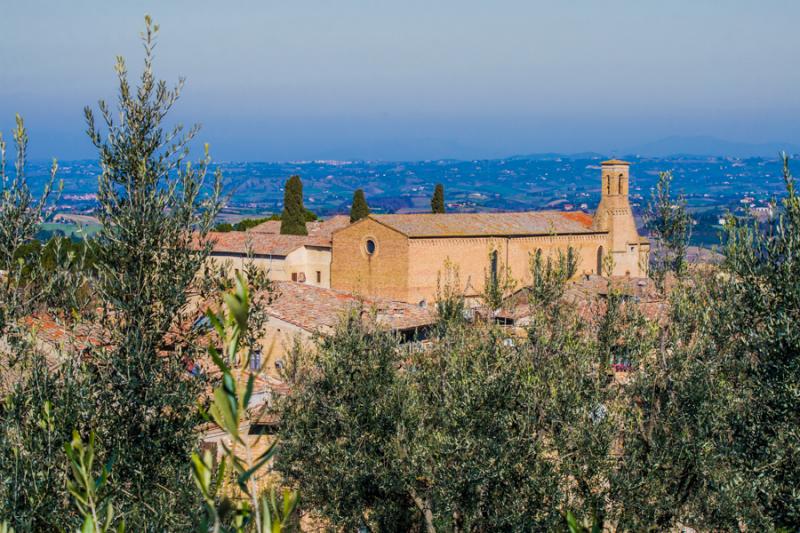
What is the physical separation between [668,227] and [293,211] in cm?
3907

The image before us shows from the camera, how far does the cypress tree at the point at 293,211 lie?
52688 millimetres

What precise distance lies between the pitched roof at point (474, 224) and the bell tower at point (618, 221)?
145 cm

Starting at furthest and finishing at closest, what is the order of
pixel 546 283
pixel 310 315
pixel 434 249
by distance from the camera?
1. pixel 434 249
2. pixel 310 315
3. pixel 546 283

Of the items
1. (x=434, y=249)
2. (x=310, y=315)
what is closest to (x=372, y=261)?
(x=434, y=249)

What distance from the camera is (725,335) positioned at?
12.6 meters

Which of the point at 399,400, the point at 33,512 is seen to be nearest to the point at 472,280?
the point at 399,400

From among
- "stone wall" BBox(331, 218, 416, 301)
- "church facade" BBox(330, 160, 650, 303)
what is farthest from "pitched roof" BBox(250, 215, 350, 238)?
"church facade" BBox(330, 160, 650, 303)

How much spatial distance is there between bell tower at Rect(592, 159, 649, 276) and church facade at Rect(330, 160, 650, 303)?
3.95 feet

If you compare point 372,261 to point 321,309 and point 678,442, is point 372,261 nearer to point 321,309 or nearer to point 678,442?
point 321,309

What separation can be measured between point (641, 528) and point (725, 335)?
3.09 metres

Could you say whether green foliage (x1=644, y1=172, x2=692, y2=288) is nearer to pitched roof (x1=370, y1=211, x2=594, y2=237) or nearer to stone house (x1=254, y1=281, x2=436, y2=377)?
stone house (x1=254, y1=281, x2=436, y2=377)

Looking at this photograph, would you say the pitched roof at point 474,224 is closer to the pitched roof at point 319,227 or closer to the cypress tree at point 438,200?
the pitched roof at point 319,227

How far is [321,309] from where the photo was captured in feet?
88.1

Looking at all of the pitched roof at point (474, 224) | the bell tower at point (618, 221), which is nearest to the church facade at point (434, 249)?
the pitched roof at point (474, 224)
